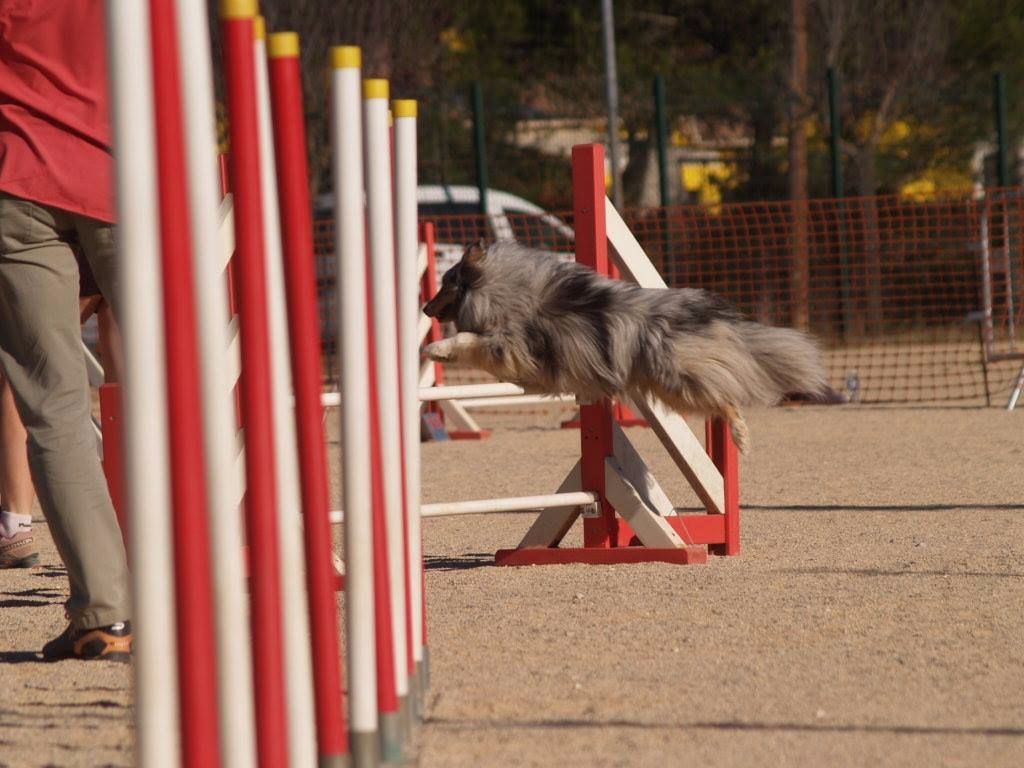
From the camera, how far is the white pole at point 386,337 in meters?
2.69

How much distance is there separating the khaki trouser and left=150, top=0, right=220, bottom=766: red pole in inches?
Result: 68.5

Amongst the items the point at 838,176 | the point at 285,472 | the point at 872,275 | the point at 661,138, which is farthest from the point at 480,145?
the point at 285,472

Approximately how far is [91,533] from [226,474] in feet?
5.62

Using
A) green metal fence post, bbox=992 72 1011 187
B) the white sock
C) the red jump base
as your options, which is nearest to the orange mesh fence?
green metal fence post, bbox=992 72 1011 187

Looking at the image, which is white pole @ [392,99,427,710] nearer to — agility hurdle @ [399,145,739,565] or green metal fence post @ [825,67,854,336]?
agility hurdle @ [399,145,739,565]

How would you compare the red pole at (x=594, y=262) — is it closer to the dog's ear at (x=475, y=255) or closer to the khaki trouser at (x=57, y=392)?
the dog's ear at (x=475, y=255)

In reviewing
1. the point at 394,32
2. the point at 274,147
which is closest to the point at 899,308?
the point at 394,32

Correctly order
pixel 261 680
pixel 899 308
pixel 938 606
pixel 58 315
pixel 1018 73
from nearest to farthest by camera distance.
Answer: pixel 261 680, pixel 58 315, pixel 938 606, pixel 899 308, pixel 1018 73

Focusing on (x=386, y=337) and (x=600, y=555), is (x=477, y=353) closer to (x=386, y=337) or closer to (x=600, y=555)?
(x=600, y=555)

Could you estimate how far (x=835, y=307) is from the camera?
14852mm

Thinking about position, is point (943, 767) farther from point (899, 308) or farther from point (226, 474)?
point (899, 308)

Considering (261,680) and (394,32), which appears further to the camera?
(394,32)

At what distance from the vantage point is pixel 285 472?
7.11ft

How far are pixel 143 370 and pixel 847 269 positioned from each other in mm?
13339
